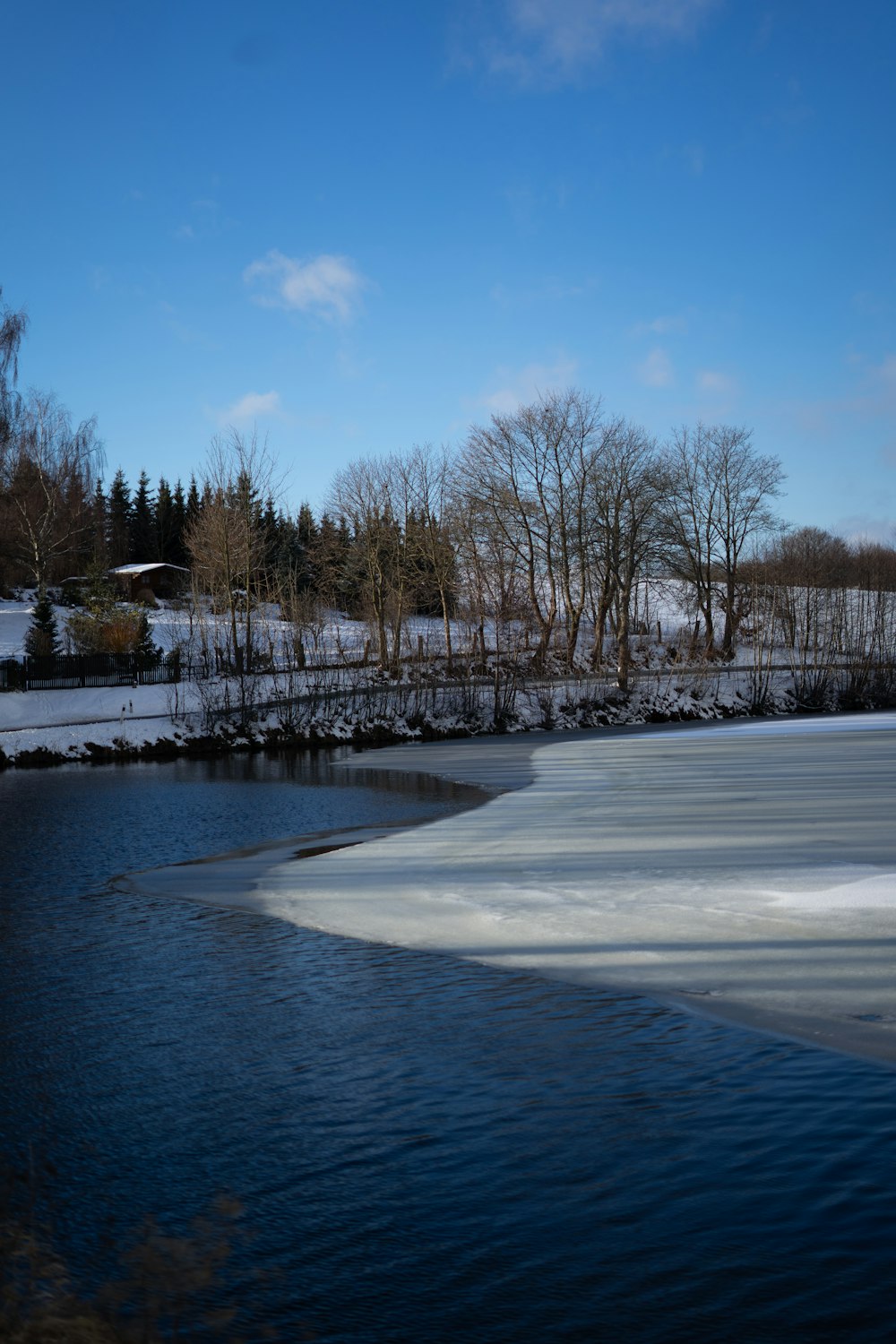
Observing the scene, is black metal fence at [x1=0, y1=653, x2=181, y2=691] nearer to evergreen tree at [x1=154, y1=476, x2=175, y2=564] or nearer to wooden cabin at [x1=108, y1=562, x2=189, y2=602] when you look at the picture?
wooden cabin at [x1=108, y1=562, x2=189, y2=602]

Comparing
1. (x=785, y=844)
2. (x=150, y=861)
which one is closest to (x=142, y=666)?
(x=150, y=861)

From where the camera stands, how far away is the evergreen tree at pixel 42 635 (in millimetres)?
40531

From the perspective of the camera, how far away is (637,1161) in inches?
194

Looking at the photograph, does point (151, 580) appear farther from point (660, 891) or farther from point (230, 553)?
point (660, 891)

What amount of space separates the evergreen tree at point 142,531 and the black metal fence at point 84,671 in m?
60.5

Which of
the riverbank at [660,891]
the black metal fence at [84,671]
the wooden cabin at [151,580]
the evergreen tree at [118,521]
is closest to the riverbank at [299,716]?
the black metal fence at [84,671]

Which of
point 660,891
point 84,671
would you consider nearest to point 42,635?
point 84,671

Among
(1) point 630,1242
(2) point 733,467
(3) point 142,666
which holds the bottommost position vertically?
(1) point 630,1242

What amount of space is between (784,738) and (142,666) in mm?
21845

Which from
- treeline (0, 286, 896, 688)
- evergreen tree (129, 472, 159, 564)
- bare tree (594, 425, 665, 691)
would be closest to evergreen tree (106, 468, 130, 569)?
evergreen tree (129, 472, 159, 564)

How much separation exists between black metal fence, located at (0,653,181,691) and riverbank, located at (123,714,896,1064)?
2194 cm

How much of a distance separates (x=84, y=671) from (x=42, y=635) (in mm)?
6762

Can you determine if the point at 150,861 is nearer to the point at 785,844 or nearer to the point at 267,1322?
the point at 785,844

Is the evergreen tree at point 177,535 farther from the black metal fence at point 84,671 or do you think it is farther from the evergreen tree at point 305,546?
the black metal fence at point 84,671
